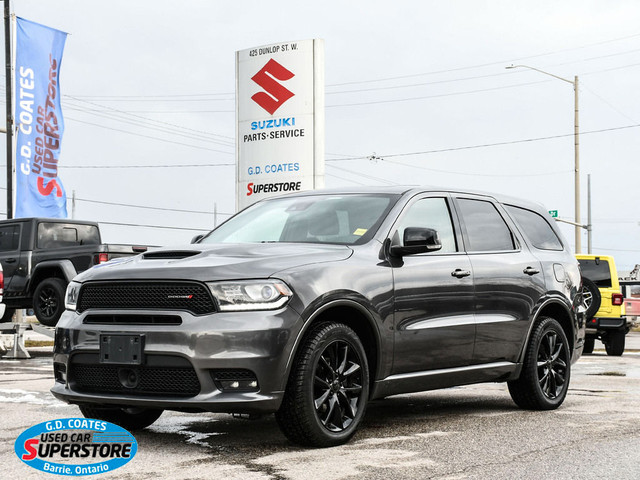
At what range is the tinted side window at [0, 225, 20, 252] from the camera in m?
17.6

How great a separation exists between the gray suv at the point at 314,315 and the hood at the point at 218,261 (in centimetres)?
1

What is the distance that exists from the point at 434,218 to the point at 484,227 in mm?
731

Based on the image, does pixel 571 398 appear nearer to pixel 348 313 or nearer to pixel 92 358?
pixel 348 313

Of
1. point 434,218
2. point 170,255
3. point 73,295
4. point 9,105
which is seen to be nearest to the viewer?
point 170,255

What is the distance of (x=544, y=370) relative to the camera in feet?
28.3

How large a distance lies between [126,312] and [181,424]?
1.69 m

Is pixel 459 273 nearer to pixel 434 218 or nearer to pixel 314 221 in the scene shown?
pixel 434 218

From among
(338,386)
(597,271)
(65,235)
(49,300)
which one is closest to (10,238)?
(65,235)

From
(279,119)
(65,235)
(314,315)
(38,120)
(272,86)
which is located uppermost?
(272,86)

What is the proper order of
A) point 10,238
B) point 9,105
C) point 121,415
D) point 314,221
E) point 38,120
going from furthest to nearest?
point 9,105 → point 38,120 → point 10,238 → point 314,221 → point 121,415

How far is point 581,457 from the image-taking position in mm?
6094

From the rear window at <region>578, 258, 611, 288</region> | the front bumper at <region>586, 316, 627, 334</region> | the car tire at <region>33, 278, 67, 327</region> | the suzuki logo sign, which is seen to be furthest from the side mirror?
the suzuki logo sign

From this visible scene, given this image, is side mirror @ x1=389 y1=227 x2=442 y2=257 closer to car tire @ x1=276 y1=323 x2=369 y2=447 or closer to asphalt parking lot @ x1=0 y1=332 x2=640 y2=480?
car tire @ x1=276 y1=323 x2=369 y2=447

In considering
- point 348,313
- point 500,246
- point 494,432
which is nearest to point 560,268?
point 500,246
